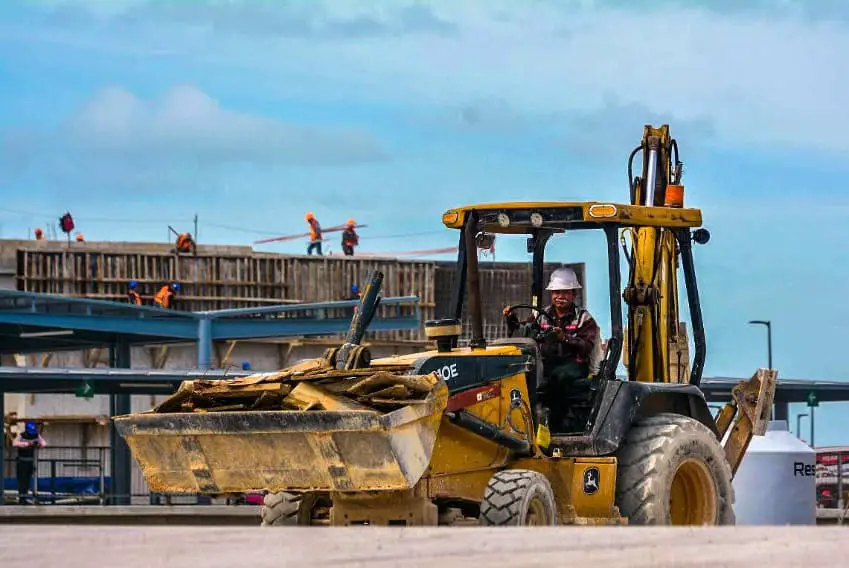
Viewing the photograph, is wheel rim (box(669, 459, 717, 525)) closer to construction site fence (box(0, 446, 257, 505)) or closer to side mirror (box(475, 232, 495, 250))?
side mirror (box(475, 232, 495, 250))

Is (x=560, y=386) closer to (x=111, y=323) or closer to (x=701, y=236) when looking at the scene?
(x=701, y=236)

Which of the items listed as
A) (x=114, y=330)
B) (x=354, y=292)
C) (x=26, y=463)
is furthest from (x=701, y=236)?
(x=354, y=292)

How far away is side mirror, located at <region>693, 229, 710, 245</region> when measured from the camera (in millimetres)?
16922

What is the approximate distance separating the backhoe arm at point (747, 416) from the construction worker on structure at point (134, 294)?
40440 millimetres

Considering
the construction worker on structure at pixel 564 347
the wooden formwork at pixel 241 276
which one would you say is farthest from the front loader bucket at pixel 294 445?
the wooden formwork at pixel 241 276

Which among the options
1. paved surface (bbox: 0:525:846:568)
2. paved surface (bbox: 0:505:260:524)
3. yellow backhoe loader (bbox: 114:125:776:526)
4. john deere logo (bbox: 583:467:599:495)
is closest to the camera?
paved surface (bbox: 0:525:846:568)

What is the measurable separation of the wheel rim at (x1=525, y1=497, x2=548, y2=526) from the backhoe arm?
3.77 metres

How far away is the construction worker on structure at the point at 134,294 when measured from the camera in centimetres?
5674

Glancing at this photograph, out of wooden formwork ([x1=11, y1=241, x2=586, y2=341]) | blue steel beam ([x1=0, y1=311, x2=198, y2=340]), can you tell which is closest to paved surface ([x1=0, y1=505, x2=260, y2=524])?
blue steel beam ([x1=0, y1=311, x2=198, y2=340])

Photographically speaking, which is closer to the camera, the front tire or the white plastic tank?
the front tire

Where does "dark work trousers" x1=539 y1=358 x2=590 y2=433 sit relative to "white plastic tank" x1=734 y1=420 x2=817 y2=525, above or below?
above

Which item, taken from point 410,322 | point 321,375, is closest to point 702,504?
point 321,375

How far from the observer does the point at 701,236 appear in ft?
55.6

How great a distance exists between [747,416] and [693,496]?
157 centimetres
